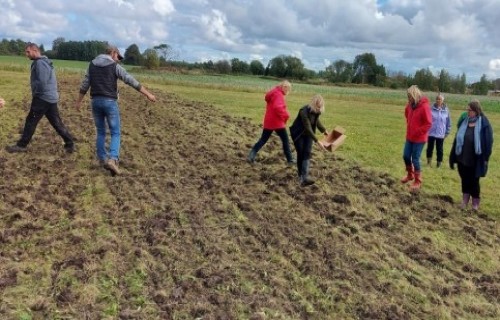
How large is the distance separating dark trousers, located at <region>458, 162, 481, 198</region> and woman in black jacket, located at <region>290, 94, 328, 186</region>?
240 cm

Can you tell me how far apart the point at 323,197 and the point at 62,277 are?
168 inches

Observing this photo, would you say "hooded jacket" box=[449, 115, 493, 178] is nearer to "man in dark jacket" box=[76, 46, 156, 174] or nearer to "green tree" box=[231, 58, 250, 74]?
"man in dark jacket" box=[76, 46, 156, 174]

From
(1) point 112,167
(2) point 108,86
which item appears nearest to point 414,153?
(1) point 112,167

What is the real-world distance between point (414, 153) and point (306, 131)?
7.27 feet

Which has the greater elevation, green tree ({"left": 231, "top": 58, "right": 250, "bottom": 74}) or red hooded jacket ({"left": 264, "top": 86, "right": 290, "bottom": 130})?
green tree ({"left": 231, "top": 58, "right": 250, "bottom": 74})

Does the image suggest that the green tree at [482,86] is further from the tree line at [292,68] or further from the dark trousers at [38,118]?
the dark trousers at [38,118]

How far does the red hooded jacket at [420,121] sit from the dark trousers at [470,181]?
902mm

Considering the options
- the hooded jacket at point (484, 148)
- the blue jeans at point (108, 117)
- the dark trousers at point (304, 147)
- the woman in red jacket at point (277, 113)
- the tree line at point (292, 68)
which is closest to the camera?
the hooded jacket at point (484, 148)

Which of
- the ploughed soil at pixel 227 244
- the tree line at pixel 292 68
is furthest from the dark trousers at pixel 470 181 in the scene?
the tree line at pixel 292 68

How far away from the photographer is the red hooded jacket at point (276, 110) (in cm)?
934

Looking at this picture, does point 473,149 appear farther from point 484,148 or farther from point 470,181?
point 470,181

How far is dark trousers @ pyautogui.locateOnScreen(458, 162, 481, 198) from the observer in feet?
26.5

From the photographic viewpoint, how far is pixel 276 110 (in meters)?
9.47

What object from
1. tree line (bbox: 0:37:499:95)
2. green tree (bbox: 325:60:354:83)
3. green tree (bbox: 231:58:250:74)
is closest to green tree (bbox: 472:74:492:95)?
tree line (bbox: 0:37:499:95)
